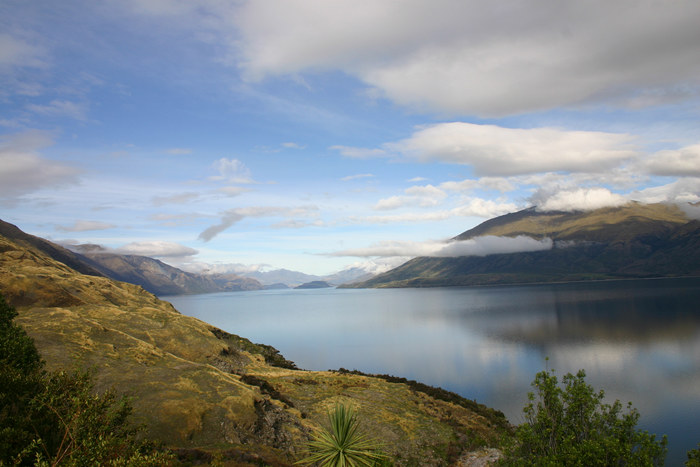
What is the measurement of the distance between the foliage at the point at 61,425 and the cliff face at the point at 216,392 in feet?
10.9

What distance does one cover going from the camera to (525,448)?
27656 mm

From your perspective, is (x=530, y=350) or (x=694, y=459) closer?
(x=694, y=459)

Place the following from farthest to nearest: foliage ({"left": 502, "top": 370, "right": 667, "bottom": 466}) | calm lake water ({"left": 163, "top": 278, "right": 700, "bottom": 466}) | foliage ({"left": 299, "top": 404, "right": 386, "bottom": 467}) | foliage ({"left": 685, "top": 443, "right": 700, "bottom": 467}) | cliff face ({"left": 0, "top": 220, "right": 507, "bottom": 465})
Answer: calm lake water ({"left": 163, "top": 278, "right": 700, "bottom": 466}) → cliff face ({"left": 0, "top": 220, "right": 507, "bottom": 465}) → foliage ({"left": 502, "top": 370, "right": 667, "bottom": 466}) → foliage ({"left": 299, "top": 404, "right": 386, "bottom": 467}) → foliage ({"left": 685, "top": 443, "right": 700, "bottom": 467})

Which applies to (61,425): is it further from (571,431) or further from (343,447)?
(571,431)

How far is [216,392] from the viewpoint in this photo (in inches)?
1431

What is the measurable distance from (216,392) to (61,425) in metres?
21.4

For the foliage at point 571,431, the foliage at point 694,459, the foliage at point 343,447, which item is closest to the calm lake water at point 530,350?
the foliage at point 571,431

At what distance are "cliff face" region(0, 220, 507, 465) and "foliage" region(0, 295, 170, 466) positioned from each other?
10.9ft

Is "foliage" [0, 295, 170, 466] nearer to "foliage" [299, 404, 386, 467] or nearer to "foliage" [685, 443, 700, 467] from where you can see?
"foliage" [299, 404, 386, 467]

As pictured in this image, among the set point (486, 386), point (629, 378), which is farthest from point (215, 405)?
point (629, 378)

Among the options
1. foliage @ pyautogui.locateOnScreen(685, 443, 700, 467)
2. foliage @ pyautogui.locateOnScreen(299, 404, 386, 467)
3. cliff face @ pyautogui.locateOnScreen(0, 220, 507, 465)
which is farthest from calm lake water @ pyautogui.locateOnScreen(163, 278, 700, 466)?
foliage @ pyautogui.locateOnScreen(299, 404, 386, 467)

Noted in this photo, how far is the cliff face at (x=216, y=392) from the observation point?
31.2 metres

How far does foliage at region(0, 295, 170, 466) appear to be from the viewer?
14484 millimetres

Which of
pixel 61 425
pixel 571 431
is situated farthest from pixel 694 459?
pixel 61 425
